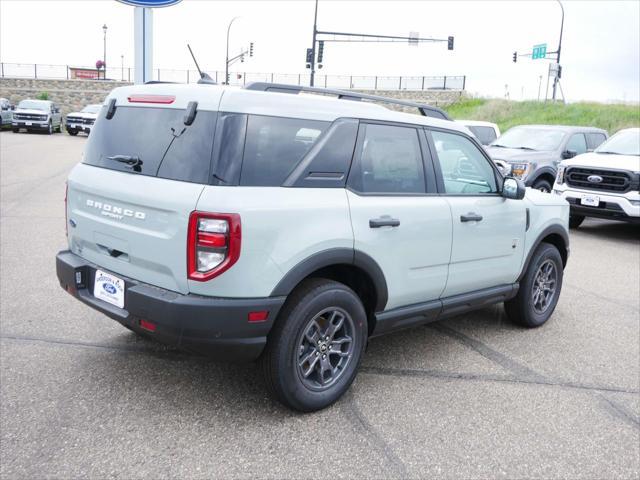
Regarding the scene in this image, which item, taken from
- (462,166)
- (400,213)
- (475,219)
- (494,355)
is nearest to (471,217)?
(475,219)

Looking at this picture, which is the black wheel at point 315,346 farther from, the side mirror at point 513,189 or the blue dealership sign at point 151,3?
the blue dealership sign at point 151,3

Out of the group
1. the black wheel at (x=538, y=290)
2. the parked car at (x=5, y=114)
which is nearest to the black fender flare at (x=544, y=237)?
the black wheel at (x=538, y=290)

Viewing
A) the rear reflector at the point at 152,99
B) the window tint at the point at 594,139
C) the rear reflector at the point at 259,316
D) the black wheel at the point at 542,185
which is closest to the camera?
the rear reflector at the point at 259,316

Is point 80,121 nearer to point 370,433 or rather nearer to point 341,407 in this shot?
point 341,407

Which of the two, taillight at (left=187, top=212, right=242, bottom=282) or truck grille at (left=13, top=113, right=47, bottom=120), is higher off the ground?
truck grille at (left=13, top=113, right=47, bottom=120)

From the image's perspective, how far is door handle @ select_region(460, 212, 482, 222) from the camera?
4262 mm

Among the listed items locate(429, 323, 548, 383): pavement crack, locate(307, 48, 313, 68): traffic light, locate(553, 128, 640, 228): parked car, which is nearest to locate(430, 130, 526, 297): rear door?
locate(429, 323, 548, 383): pavement crack

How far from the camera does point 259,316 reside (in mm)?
3148

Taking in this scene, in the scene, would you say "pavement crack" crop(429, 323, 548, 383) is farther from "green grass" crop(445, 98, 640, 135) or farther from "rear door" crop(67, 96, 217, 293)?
"green grass" crop(445, 98, 640, 135)

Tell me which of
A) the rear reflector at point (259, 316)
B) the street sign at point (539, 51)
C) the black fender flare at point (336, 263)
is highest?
the street sign at point (539, 51)

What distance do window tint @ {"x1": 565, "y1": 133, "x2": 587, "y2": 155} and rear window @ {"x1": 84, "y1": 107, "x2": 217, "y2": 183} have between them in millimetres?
11018

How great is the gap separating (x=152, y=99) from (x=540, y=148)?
35.1 ft

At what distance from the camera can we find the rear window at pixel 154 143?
319 cm

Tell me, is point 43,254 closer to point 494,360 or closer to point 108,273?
point 108,273
